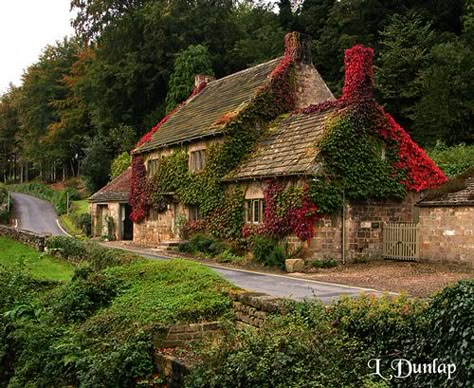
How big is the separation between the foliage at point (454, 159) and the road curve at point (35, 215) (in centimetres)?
2837

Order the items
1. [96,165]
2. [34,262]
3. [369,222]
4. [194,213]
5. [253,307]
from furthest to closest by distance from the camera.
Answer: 1. [96,165]
2. [194,213]
3. [369,222]
4. [34,262]
5. [253,307]

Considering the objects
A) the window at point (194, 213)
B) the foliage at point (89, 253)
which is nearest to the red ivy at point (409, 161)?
the window at point (194, 213)

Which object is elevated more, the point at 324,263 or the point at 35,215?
the point at 35,215

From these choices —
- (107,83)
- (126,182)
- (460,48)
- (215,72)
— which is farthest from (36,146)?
(460,48)

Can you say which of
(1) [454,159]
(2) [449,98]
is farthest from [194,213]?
(2) [449,98]

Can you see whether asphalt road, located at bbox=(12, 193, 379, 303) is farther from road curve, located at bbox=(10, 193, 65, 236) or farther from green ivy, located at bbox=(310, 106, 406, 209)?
road curve, located at bbox=(10, 193, 65, 236)

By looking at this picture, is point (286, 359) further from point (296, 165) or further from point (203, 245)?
point (203, 245)

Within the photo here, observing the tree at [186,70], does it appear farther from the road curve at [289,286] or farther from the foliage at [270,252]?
the road curve at [289,286]

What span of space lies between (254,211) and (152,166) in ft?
42.2

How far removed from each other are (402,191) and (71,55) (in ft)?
232

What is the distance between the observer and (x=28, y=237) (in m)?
30.5

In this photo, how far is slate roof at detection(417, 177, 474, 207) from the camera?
833 inches

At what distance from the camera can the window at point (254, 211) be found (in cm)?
2556

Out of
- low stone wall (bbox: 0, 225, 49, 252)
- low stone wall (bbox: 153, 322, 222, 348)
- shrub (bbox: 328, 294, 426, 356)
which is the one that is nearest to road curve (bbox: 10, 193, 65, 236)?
low stone wall (bbox: 0, 225, 49, 252)
